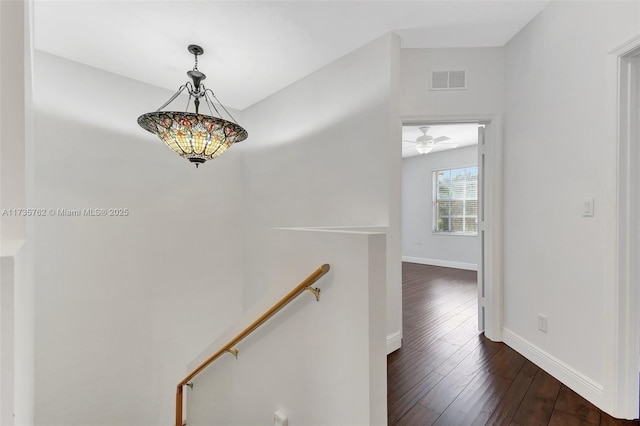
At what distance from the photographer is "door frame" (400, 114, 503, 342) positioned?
8.29 ft

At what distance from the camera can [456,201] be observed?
650 centimetres

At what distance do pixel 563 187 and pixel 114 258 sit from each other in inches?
177

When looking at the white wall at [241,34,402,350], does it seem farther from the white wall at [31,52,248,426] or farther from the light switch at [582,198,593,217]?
the light switch at [582,198,593,217]

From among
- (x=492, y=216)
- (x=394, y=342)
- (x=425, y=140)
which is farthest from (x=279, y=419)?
(x=425, y=140)

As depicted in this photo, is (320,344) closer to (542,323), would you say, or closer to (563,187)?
(542,323)

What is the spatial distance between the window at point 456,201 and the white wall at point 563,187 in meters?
4.16

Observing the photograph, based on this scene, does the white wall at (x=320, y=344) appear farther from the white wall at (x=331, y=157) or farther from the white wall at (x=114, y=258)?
the white wall at (x=114, y=258)

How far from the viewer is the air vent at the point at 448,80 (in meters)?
2.60

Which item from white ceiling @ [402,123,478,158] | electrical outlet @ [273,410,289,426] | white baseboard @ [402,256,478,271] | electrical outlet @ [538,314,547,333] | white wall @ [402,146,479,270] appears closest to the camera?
electrical outlet @ [273,410,289,426]

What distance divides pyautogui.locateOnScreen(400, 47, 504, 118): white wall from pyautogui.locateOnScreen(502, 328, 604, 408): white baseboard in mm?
2134

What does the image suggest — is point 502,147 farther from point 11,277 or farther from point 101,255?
point 101,255

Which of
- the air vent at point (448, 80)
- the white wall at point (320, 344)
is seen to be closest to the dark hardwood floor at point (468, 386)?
the white wall at point (320, 344)

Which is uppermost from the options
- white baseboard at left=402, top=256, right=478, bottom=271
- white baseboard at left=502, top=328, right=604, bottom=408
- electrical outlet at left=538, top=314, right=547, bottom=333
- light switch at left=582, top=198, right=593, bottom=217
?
light switch at left=582, top=198, right=593, bottom=217

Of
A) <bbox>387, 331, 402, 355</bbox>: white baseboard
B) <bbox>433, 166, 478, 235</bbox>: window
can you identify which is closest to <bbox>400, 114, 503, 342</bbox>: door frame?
<bbox>387, 331, 402, 355</bbox>: white baseboard
